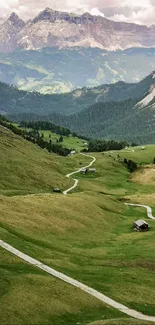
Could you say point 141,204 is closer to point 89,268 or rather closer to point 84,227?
point 84,227

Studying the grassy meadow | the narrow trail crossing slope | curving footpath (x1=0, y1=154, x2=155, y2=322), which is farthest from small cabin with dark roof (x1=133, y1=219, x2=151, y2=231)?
the narrow trail crossing slope

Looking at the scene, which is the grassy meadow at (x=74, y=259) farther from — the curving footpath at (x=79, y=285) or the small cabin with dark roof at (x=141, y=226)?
the small cabin with dark roof at (x=141, y=226)

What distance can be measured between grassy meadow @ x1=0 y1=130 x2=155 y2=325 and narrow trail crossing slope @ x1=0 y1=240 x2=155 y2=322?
1367mm

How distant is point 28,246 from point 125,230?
45558mm

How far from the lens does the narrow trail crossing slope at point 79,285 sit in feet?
174

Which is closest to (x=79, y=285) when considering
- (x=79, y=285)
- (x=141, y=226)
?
(x=79, y=285)

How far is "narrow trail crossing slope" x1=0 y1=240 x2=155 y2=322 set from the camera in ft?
174

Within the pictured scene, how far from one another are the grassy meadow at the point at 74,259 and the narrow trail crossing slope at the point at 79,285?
4.49 ft

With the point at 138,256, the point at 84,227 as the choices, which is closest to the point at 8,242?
the point at 138,256

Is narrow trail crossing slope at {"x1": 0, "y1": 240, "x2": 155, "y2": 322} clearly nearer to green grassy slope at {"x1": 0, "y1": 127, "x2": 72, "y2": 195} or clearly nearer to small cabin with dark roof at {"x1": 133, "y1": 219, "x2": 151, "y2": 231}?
small cabin with dark roof at {"x1": 133, "y1": 219, "x2": 151, "y2": 231}

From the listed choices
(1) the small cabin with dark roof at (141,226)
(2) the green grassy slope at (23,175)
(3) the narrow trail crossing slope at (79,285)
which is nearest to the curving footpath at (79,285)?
(3) the narrow trail crossing slope at (79,285)

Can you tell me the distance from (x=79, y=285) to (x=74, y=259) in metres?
13.2

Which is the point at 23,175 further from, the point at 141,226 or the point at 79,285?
the point at 79,285

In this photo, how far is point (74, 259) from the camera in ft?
232
